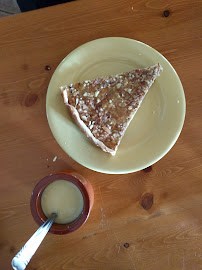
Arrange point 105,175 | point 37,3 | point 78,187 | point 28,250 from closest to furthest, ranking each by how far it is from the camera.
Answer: point 28,250, point 78,187, point 105,175, point 37,3

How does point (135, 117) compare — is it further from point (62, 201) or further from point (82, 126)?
point (62, 201)

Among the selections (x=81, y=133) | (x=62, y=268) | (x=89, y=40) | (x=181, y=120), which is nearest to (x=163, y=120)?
(x=181, y=120)

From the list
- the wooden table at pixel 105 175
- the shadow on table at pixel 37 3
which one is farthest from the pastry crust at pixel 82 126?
the shadow on table at pixel 37 3

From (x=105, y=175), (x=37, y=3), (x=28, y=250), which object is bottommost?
(x=105, y=175)

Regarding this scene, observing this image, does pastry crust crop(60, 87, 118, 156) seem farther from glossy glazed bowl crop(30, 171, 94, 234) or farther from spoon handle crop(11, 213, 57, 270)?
spoon handle crop(11, 213, 57, 270)

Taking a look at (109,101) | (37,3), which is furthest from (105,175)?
(37,3)

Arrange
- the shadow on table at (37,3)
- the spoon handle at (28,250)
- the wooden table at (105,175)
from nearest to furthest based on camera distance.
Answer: the spoon handle at (28,250) < the wooden table at (105,175) < the shadow on table at (37,3)

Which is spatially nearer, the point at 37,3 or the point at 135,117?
the point at 135,117

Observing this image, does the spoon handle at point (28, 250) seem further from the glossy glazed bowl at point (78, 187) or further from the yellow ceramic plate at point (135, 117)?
the yellow ceramic plate at point (135, 117)
